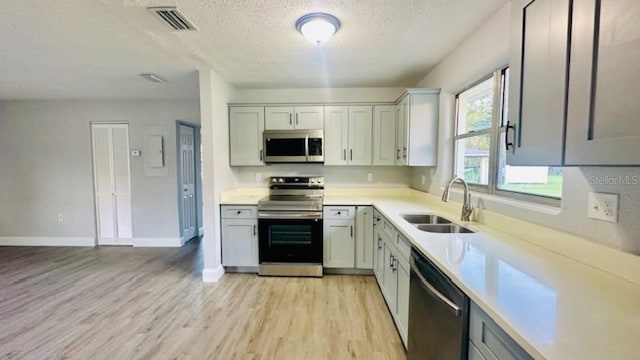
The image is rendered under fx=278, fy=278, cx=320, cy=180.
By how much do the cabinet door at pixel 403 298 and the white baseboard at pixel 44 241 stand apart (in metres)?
5.07

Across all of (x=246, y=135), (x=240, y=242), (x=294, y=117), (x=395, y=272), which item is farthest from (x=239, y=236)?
(x=395, y=272)

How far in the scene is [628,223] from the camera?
1.10 m

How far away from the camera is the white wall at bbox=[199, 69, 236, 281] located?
10.2 ft

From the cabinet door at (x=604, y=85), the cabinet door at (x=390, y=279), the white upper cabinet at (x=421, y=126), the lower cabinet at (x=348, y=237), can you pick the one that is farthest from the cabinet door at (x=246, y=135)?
the cabinet door at (x=604, y=85)

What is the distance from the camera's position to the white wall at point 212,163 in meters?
3.12

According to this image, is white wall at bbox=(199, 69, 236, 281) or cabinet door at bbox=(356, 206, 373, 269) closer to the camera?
white wall at bbox=(199, 69, 236, 281)

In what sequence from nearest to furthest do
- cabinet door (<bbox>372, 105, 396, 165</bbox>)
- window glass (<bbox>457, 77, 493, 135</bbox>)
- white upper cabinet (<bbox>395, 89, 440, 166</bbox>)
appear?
window glass (<bbox>457, 77, 493, 135</bbox>), white upper cabinet (<bbox>395, 89, 440, 166</bbox>), cabinet door (<bbox>372, 105, 396, 165</bbox>)

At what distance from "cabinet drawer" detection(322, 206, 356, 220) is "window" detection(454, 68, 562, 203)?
1.21m

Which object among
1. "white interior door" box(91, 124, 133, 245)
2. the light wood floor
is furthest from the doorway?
the light wood floor

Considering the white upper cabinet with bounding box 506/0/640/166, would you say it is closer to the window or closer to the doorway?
the window

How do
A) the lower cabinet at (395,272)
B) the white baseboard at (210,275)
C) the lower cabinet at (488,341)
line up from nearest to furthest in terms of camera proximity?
the lower cabinet at (488,341)
the lower cabinet at (395,272)
the white baseboard at (210,275)

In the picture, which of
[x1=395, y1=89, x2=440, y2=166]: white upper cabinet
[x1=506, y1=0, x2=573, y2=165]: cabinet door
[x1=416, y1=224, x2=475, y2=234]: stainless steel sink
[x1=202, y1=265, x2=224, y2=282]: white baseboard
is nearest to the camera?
[x1=506, y1=0, x2=573, y2=165]: cabinet door

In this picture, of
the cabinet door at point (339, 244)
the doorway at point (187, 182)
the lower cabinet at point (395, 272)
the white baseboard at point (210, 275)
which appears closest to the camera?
the lower cabinet at point (395, 272)

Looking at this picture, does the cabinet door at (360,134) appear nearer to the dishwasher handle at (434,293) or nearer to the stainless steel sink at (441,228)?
the stainless steel sink at (441,228)
